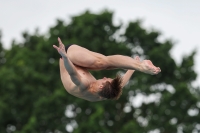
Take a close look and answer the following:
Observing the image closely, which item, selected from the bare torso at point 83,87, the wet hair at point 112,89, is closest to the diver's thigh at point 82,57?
the bare torso at point 83,87

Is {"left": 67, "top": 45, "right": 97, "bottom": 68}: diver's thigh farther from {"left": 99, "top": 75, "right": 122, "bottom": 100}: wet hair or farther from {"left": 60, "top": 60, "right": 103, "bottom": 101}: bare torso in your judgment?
{"left": 99, "top": 75, "right": 122, "bottom": 100}: wet hair

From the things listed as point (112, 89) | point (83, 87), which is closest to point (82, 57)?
point (83, 87)

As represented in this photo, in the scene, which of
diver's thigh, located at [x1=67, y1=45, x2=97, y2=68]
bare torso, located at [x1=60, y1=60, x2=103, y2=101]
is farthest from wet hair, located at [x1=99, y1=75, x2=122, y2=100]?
diver's thigh, located at [x1=67, y1=45, x2=97, y2=68]

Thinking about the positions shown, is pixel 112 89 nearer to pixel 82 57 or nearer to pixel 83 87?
pixel 83 87

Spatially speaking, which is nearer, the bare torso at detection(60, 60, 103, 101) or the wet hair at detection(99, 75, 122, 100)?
the wet hair at detection(99, 75, 122, 100)

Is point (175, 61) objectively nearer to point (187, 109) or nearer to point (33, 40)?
point (187, 109)

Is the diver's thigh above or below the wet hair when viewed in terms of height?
above

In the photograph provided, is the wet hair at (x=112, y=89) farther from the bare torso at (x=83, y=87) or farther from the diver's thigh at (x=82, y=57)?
the diver's thigh at (x=82, y=57)

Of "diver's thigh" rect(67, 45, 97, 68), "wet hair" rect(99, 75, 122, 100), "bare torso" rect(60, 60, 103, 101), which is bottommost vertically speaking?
"wet hair" rect(99, 75, 122, 100)

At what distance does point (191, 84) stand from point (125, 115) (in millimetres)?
3710

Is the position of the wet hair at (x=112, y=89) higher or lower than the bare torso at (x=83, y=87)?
lower

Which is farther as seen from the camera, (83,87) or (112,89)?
(83,87)

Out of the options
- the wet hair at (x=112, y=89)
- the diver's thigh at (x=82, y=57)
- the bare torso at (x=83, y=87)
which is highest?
the diver's thigh at (x=82, y=57)

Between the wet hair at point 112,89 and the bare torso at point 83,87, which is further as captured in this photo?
the bare torso at point 83,87
